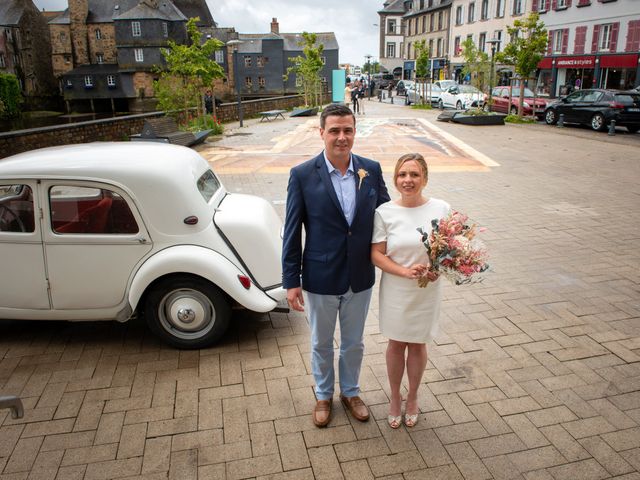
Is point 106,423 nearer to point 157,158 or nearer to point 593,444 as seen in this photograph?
point 157,158

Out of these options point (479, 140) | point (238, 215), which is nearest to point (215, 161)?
point (479, 140)

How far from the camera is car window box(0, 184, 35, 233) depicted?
4094 millimetres

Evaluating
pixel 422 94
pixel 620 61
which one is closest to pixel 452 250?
pixel 620 61

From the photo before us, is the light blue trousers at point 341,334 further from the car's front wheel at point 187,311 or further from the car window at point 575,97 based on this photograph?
the car window at point 575,97

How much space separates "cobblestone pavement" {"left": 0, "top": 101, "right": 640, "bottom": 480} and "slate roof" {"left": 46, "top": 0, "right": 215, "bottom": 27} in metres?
64.0

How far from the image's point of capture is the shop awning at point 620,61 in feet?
99.2

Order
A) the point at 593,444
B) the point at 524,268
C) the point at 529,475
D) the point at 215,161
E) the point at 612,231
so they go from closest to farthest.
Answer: the point at 529,475 < the point at 593,444 < the point at 524,268 < the point at 612,231 < the point at 215,161

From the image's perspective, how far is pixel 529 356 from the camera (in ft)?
13.7

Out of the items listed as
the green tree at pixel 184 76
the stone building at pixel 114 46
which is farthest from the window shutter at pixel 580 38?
the stone building at pixel 114 46

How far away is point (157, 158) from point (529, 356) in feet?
11.2

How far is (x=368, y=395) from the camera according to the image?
12.2ft

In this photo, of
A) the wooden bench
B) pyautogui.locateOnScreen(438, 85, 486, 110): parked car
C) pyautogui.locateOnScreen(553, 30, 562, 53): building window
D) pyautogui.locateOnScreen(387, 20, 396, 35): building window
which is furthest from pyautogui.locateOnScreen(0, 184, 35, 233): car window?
pyautogui.locateOnScreen(387, 20, 396, 35): building window

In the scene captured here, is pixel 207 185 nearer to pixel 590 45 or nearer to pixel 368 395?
pixel 368 395

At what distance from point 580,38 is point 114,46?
55133 millimetres
